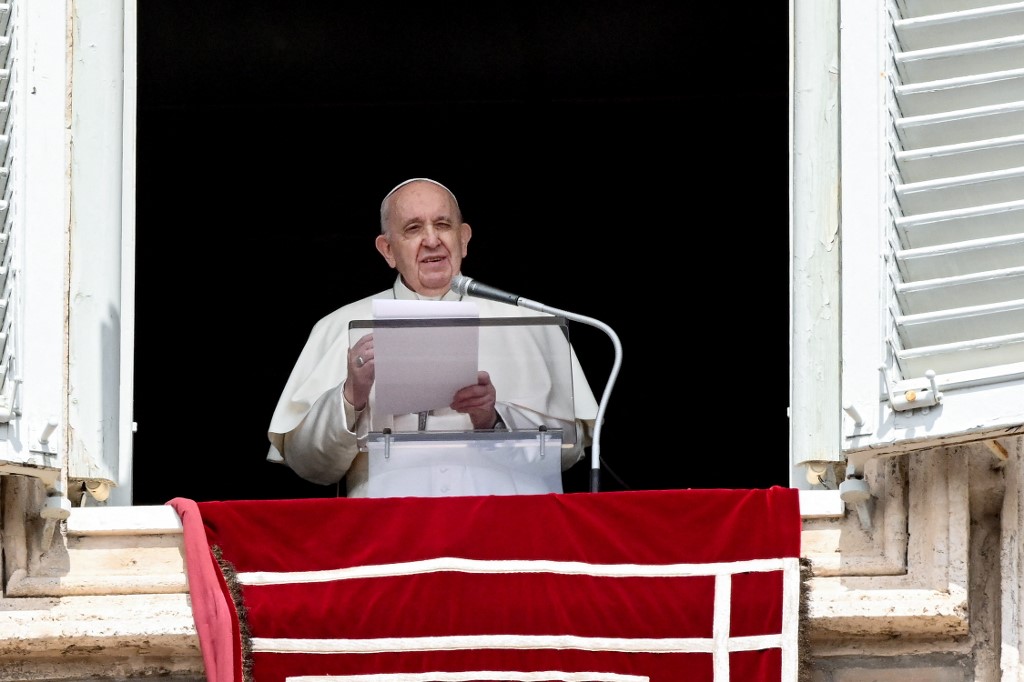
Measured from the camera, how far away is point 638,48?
7.62 m

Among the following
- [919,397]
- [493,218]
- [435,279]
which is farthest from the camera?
[493,218]

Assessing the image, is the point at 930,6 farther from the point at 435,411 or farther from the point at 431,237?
the point at 431,237

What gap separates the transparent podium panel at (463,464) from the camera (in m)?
4.51

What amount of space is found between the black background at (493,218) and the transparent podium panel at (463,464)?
3.12 meters

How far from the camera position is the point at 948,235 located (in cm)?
421

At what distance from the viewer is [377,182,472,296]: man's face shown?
5766 millimetres

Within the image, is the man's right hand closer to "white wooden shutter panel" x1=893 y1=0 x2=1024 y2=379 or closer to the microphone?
the microphone

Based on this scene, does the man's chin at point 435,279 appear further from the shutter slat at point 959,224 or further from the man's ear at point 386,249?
the shutter slat at point 959,224

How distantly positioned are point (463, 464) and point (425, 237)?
135 cm

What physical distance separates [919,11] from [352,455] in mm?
1736

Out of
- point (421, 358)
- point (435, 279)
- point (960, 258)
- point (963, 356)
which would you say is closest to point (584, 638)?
point (421, 358)

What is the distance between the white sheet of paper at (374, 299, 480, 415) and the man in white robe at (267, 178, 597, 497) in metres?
0.04

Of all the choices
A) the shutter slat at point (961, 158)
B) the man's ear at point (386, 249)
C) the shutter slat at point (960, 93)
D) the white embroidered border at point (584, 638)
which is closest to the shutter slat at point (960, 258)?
the shutter slat at point (961, 158)

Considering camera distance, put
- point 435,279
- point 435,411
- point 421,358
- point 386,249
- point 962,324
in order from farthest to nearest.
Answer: point 386,249 → point 435,279 → point 435,411 → point 421,358 → point 962,324
